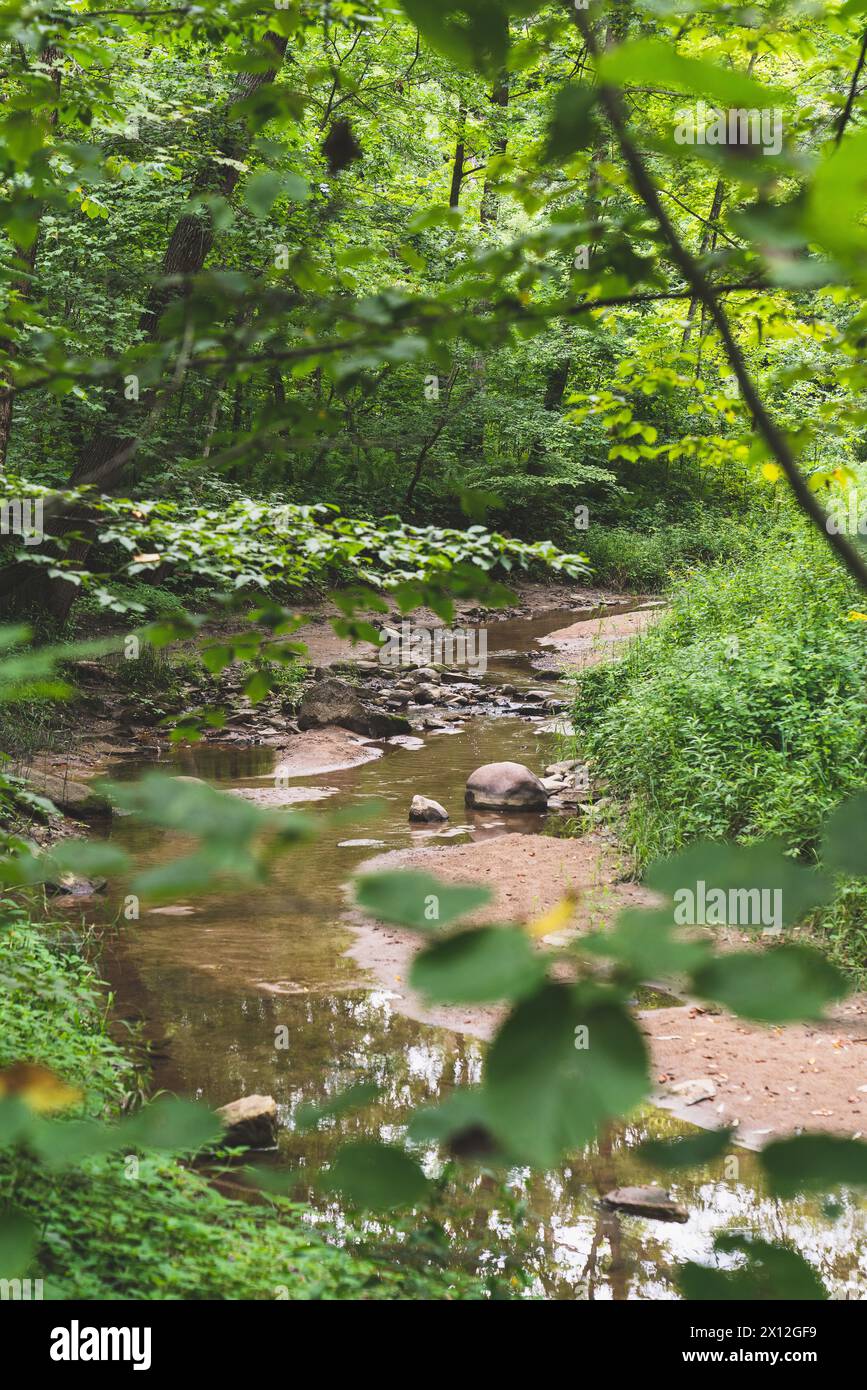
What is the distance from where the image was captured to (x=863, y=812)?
0.69 metres

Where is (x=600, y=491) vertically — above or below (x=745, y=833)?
above

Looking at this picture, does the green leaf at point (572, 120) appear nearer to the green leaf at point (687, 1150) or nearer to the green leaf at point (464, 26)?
the green leaf at point (464, 26)

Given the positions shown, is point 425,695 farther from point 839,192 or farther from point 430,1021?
point 839,192

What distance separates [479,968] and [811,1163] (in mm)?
258

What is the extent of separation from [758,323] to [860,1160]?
9.25 feet

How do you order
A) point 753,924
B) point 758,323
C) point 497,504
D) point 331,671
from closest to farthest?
point 753,924
point 497,504
point 758,323
point 331,671

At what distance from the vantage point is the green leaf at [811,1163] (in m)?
0.64

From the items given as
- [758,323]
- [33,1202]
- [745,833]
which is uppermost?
[758,323]

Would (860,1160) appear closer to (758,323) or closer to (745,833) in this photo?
(758,323)

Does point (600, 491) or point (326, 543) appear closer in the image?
point (326, 543)

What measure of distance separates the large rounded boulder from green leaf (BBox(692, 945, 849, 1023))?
863 centimetres

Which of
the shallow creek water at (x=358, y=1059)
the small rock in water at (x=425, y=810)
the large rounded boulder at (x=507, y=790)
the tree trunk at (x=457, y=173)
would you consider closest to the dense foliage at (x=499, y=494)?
the shallow creek water at (x=358, y=1059)

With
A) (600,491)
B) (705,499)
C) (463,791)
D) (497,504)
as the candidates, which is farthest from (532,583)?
(497,504)

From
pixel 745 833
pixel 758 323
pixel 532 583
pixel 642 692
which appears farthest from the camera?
pixel 532 583
